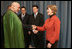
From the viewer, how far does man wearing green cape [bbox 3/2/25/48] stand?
2436 millimetres

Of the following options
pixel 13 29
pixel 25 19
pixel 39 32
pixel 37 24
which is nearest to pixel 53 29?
pixel 13 29

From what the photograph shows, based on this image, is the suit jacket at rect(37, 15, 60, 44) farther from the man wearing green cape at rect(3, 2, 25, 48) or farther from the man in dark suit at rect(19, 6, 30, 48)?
the man in dark suit at rect(19, 6, 30, 48)

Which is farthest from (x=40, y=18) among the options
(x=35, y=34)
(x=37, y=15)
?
(x=35, y=34)

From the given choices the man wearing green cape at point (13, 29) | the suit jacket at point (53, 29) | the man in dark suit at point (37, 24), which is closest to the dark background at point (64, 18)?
the man in dark suit at point (37, 24)

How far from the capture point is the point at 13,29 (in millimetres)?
2436

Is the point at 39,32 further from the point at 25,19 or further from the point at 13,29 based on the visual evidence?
the point at 13,29

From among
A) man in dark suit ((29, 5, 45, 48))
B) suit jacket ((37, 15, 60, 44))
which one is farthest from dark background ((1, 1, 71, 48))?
suit jacket ((37, 15, 60, 44))

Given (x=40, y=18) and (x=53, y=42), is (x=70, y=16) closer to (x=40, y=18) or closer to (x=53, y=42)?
(x=40, y=18)

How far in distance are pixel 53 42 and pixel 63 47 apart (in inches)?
55.3

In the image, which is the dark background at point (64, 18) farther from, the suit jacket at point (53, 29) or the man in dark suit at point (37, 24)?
the suit jacket at point (53, 29)

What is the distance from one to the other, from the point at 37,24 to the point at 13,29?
1.12m

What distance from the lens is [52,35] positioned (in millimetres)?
2586

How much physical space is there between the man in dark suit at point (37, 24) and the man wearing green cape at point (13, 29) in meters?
1.07

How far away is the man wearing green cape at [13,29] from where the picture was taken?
2.44 m
